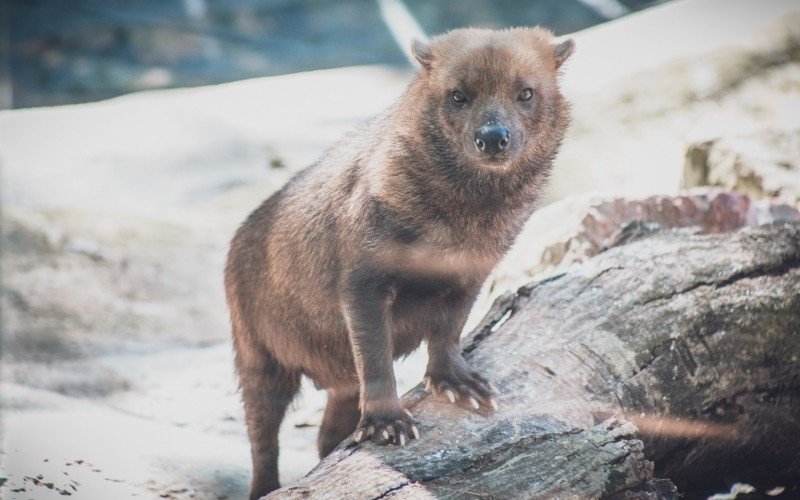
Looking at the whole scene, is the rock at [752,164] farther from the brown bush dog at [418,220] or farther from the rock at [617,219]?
the brown bush dog at [418,220]

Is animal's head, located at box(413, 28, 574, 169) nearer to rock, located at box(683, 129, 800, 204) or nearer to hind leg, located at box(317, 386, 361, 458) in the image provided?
hind leg, located at box(317, 386, 361, 458)

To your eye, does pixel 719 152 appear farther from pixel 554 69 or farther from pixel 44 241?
pixel 44 241

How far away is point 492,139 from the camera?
10.0 ft

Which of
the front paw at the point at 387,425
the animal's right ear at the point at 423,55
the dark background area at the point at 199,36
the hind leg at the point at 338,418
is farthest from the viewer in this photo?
the dark background area at the point at 199,36

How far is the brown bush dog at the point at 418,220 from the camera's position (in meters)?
3.21

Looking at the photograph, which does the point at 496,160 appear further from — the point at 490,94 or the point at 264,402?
the point at 264,402

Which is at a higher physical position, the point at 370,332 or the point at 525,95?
the point at 525,95

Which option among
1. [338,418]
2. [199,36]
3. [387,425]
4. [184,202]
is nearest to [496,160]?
[387,425]

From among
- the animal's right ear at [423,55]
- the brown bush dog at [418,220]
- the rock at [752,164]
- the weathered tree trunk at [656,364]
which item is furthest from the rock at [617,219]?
the animal's right ear at [423,55]

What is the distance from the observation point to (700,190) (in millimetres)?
5117

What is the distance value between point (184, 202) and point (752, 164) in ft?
15.5

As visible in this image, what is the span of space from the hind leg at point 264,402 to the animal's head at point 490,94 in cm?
140

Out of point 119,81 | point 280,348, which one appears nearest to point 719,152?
point 280,348

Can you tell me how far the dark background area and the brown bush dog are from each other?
21.2 feet
